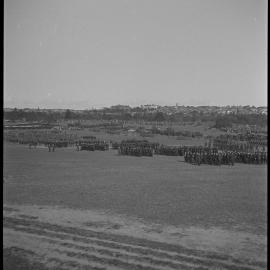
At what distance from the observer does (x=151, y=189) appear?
717 inches

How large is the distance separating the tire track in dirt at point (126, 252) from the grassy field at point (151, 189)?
8.18 ft

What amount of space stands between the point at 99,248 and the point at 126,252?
79 cm

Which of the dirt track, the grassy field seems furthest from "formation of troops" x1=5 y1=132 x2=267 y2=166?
the dirt track

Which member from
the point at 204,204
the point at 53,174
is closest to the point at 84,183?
the point at 53,174

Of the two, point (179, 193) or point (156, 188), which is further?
point (156, 188)

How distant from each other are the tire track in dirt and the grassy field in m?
2.49

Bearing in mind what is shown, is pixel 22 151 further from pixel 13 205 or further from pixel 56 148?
pixel 13 205

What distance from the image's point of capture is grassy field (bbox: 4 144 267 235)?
13.6 meters

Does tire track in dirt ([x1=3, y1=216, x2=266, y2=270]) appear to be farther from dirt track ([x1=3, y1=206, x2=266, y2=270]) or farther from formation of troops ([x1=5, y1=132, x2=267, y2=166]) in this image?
formation of troops ([x1=5, y1=132, x2=267, y2=166])

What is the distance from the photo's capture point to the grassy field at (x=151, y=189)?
536 inches

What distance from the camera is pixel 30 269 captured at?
874 cm

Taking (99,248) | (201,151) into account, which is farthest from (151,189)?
(201,151)

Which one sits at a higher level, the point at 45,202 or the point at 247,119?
the point at 247,119

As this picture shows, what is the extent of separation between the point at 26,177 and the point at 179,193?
9628 mm
